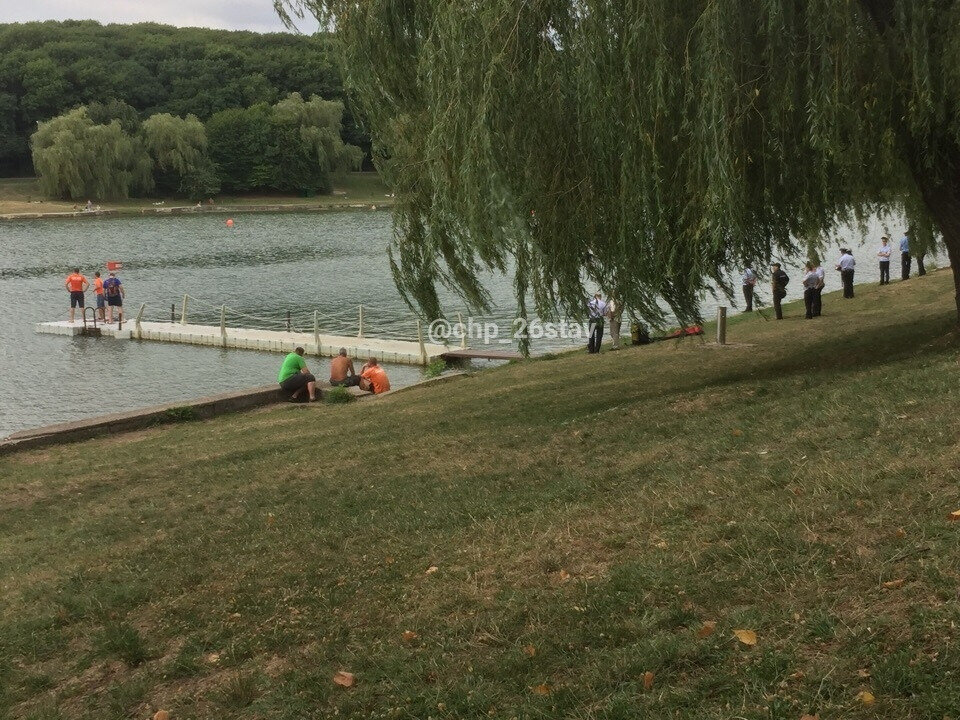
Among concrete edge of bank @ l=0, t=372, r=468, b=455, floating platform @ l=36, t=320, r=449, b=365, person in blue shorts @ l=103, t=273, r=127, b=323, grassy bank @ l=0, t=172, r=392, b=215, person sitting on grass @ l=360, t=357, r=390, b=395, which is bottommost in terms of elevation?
concrete edge of bank @ l=0, t=372, r=468, b=455

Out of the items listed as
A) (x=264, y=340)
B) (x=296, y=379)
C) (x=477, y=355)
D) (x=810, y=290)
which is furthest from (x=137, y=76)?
(x=810, y=290)

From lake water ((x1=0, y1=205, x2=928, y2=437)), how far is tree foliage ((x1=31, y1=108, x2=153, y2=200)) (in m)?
5.47

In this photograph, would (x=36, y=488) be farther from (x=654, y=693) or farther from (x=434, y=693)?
(x=654, y=693)

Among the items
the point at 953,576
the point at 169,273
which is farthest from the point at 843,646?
the point at 169,273

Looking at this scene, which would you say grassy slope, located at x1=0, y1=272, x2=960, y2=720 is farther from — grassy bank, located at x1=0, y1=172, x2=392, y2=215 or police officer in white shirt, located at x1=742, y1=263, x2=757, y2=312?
grassy bank, located at x1=0, y1=172, x2=392, y2=215

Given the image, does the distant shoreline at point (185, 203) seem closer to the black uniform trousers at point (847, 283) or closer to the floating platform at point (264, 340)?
the floating platform at point (264, 340)

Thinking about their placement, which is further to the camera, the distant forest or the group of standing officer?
the distant forest

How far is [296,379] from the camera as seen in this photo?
63.3 ft

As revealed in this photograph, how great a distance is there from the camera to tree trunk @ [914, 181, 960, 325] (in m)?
11.9

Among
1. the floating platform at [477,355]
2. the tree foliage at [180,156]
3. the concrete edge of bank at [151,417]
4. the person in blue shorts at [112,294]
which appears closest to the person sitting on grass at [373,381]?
the concrete edge of bank at [151,417]

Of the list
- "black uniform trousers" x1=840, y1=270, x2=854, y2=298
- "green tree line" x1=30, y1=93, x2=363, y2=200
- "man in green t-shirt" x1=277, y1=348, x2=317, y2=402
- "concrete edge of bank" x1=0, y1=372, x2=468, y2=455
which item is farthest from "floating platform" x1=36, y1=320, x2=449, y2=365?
"green tree line" x1=30, y1=93, x2=363, y2=200

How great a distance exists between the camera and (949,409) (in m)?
7.98

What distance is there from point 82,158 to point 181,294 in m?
48.3

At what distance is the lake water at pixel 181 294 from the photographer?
24.6m
